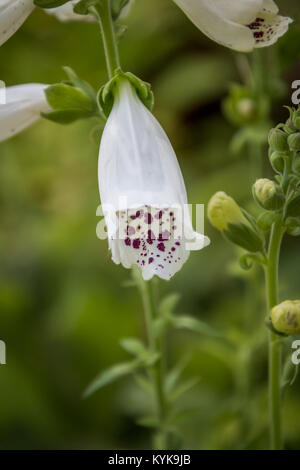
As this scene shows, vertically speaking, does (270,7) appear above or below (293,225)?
above

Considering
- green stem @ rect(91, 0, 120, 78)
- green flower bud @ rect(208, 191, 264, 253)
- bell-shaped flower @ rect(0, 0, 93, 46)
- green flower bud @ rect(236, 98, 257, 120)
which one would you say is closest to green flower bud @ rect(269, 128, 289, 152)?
green flower bud @ rect(208, 191, 264, 253)

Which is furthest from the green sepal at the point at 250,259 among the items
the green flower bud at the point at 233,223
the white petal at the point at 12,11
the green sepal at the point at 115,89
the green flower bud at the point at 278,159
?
the white petal at the point at 12,11

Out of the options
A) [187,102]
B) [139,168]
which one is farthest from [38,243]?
[139,168]

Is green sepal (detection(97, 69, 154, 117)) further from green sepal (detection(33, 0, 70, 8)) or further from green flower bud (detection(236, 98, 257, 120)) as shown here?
green flower bud (detection(236, 98, 257, 120))

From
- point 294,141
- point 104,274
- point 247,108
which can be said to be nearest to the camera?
point 294,141

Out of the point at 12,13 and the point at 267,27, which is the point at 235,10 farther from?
the point at 12,13

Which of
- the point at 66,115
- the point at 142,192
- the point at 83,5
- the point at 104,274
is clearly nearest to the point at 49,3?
the point at 83,5

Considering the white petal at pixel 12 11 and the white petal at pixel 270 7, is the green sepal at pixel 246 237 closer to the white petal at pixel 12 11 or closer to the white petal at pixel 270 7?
the white petal at pixel 270 7
